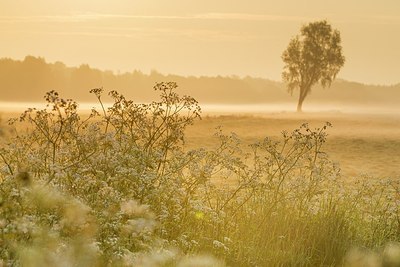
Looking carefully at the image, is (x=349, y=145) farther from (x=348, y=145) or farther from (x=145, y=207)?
(x=145, y=207)

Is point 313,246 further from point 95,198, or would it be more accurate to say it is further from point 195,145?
point 195,145

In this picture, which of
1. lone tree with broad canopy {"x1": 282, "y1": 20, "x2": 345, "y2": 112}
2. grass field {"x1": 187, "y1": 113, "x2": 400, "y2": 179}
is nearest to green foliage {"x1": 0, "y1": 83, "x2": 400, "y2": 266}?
grass field {"x1": 187, "y1": 113, "x2": 400, "y2": 179}

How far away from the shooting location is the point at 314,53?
82.2 meters

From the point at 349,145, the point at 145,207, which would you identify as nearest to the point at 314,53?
the point at 349,145

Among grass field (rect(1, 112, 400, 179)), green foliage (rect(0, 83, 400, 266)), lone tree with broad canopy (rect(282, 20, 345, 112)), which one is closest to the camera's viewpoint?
green foliage (rect(0, 83, 400, 266))

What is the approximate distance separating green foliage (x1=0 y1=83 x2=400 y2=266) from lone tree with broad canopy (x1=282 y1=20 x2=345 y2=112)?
7106 cm

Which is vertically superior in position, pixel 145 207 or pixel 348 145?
pixel 145 207

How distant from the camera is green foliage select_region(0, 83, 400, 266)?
21.3ft

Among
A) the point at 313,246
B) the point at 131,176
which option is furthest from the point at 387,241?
the point at 131,176

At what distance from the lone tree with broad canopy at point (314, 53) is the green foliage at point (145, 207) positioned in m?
71.1

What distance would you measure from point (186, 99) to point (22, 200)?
3444 mm

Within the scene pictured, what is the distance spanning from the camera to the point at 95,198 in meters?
7.93

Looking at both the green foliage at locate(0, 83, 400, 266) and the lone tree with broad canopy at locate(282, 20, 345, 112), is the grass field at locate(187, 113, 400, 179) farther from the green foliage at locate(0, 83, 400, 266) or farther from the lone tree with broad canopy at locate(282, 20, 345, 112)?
the lone tree with broad canopy at locate(282, 20, 345, 112)

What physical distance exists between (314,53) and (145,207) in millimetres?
77100
